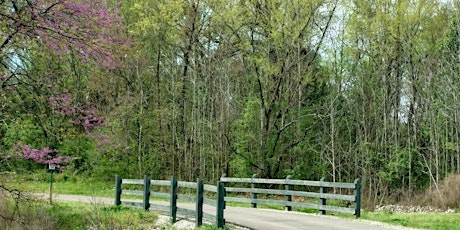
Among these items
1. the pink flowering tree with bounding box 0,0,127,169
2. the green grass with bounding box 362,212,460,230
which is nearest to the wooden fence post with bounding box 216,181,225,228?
the pink flowering tree with bounding box 0,0,127,169

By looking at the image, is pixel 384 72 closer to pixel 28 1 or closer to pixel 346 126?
pixel 346 126

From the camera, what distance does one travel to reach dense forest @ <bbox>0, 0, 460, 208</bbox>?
2842cm

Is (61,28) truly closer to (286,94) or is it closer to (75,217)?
(75,217)

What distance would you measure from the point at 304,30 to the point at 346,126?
7.23 meters

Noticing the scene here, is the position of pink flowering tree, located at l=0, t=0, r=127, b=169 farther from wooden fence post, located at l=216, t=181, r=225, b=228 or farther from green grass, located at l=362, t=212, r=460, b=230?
green grass, located at l=362, t=212, r=460, b=230

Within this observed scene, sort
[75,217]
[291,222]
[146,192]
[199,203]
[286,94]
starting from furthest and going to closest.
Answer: [286,94] < [146,192] < [75,217] < [291,222] < [199,203]

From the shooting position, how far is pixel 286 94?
2952cm

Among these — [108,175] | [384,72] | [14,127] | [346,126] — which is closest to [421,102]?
[384,72]

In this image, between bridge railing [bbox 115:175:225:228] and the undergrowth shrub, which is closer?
bridge railing [bbox 115:175:225:228]

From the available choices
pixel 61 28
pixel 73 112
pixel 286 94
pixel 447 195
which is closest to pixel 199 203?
pixel 73 112

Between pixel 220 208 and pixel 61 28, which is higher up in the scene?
pixel 61 28

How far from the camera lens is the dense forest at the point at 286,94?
28422 millimetres

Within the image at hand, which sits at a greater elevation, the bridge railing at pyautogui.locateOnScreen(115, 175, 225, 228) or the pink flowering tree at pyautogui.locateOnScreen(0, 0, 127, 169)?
the pink flowering tree at pyautogui.locateOnScreen(0, 0, 127, 169)

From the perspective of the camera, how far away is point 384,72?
2975 centimetres
